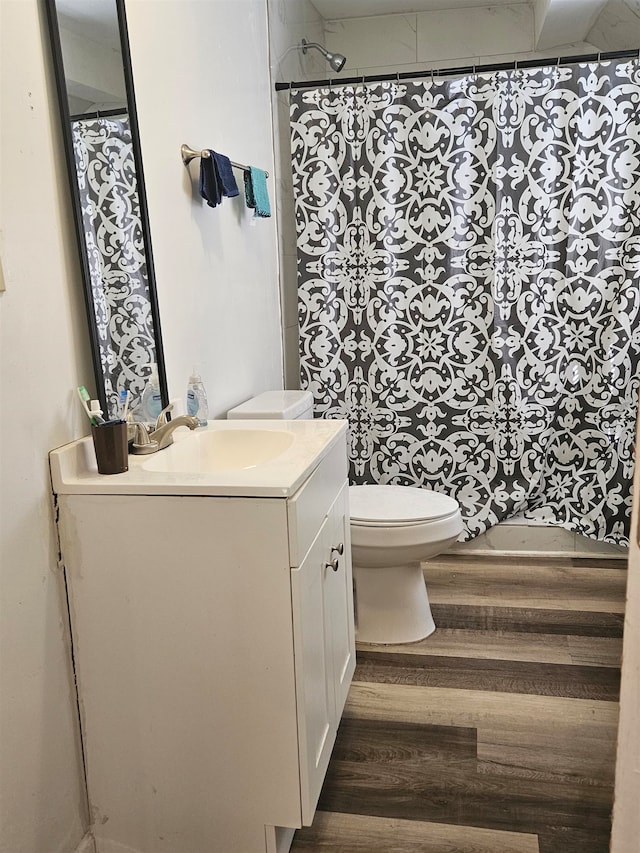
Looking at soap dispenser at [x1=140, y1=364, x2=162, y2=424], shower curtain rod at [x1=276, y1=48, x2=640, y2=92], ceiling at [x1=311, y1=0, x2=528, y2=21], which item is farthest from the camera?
ceiling at [x1=311, y1=0, x2=528, y2=21]

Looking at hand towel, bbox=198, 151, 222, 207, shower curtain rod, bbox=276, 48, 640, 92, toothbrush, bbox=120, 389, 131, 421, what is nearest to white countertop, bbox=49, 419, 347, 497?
toothbrush, bbox=120, 389, 131, 421

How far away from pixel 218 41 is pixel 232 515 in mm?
1733

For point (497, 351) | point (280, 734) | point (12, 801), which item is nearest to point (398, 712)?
point (280, 734)

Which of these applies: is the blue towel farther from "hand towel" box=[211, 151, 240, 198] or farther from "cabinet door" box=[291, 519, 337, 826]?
"cabinet door" box=[291, 519, 337, 826]

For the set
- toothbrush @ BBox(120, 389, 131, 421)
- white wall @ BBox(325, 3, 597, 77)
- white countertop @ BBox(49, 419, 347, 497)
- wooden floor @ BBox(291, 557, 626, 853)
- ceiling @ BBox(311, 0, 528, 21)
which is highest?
ceiling @ BBox(311, 0, 528, 21)

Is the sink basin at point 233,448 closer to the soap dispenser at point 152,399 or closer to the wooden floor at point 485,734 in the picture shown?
the soap dispenser at point 152,399

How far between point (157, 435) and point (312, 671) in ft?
2.13

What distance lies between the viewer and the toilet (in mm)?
2404

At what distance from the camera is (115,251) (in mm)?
1710

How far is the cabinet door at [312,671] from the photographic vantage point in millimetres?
1473

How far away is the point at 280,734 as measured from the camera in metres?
1.49

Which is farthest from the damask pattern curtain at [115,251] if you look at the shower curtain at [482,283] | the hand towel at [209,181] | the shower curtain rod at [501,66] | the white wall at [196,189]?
the shower curtain rod at [501,66]

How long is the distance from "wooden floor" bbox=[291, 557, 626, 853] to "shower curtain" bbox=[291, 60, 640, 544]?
0.61m

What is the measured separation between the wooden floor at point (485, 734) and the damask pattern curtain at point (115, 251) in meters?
1.10
